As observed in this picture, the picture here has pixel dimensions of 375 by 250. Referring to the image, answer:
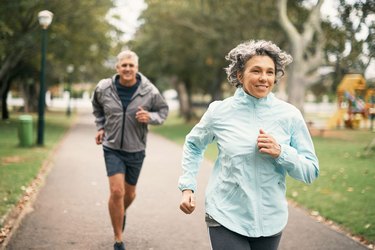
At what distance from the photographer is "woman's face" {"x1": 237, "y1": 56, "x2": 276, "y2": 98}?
2695 mm

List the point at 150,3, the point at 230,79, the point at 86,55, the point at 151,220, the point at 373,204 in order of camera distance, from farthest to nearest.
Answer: the point at 86,55, the point at 150,3, the point at 373,204, the point at 151,220, the point at 230,79

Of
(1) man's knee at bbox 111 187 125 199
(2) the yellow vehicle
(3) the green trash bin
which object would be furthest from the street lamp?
(2) the yellow vehicle

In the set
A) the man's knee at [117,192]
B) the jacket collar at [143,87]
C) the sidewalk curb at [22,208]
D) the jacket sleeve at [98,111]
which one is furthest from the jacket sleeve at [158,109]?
the sidewalk curb at [22,208]

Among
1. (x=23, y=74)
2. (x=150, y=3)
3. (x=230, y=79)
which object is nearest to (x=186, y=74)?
(x=150, y=3)

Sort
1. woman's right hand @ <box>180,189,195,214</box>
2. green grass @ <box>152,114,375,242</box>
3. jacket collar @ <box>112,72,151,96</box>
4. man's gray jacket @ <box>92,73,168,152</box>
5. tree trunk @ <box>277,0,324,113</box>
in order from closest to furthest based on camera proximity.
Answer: woman's right hand @ <box>180,189,195,214</box> < man's gray jacket @ <box>92,73,168,152</box> < jacket collar @ <box>112,72,151,96</box> < green grass @ <box>152,114,375,242</box> < tree trunk @ <box>277,0,324,113</box>

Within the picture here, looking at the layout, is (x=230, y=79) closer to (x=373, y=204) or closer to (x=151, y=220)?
(x=151, y=220)

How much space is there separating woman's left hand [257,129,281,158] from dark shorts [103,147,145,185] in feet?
8.43

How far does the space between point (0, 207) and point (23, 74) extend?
86.5 feet

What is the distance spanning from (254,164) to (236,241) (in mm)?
446

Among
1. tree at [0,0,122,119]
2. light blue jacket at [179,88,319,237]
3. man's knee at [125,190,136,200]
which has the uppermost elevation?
tree at [0,0,122,119]

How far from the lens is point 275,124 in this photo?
2.69 metres

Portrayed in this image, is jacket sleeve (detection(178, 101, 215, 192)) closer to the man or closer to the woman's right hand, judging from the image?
the woman's right hand

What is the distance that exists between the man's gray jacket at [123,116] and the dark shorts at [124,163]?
7 centimetres

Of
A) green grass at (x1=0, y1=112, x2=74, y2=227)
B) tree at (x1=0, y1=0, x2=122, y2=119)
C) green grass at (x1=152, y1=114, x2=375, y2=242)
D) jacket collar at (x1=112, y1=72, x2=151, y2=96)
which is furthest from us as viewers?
tree at (x1=0, y1=0, x2=122, y2=119)
